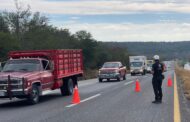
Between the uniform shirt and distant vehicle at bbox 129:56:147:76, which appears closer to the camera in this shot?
the uniform shirt

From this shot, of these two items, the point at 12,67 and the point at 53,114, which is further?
the point at 12,67

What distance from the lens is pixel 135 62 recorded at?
7069cm

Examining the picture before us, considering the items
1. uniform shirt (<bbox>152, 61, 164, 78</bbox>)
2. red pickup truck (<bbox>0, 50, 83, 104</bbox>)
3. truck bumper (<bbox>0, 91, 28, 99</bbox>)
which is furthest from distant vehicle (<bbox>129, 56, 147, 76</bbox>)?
truck bumper (<bbox>0, 91, 28, 99</bbox>)

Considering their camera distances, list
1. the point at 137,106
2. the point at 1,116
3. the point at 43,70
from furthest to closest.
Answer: the point at 43,70 → the point at 137,106 → the point at 1,116

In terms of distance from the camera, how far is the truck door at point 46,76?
20.7m

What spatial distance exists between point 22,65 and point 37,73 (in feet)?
3.03

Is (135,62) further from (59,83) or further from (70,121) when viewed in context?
(70,121)

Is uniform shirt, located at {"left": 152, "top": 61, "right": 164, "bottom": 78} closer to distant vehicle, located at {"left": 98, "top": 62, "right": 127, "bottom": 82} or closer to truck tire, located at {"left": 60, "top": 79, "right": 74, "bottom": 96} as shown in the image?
truck tire, located at {"left": 60, "top": 79, "right": 74, "bottom": 96}

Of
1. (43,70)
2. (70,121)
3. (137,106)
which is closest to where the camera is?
(70,121)

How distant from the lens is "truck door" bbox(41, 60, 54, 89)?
2070cm

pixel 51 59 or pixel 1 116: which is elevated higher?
pixel 51 59

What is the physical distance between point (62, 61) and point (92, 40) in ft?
229

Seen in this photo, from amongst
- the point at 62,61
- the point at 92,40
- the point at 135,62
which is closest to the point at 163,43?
the point at 92,40

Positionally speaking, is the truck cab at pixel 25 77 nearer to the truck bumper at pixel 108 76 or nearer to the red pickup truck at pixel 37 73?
the red pickup truck at pixel 37 73
